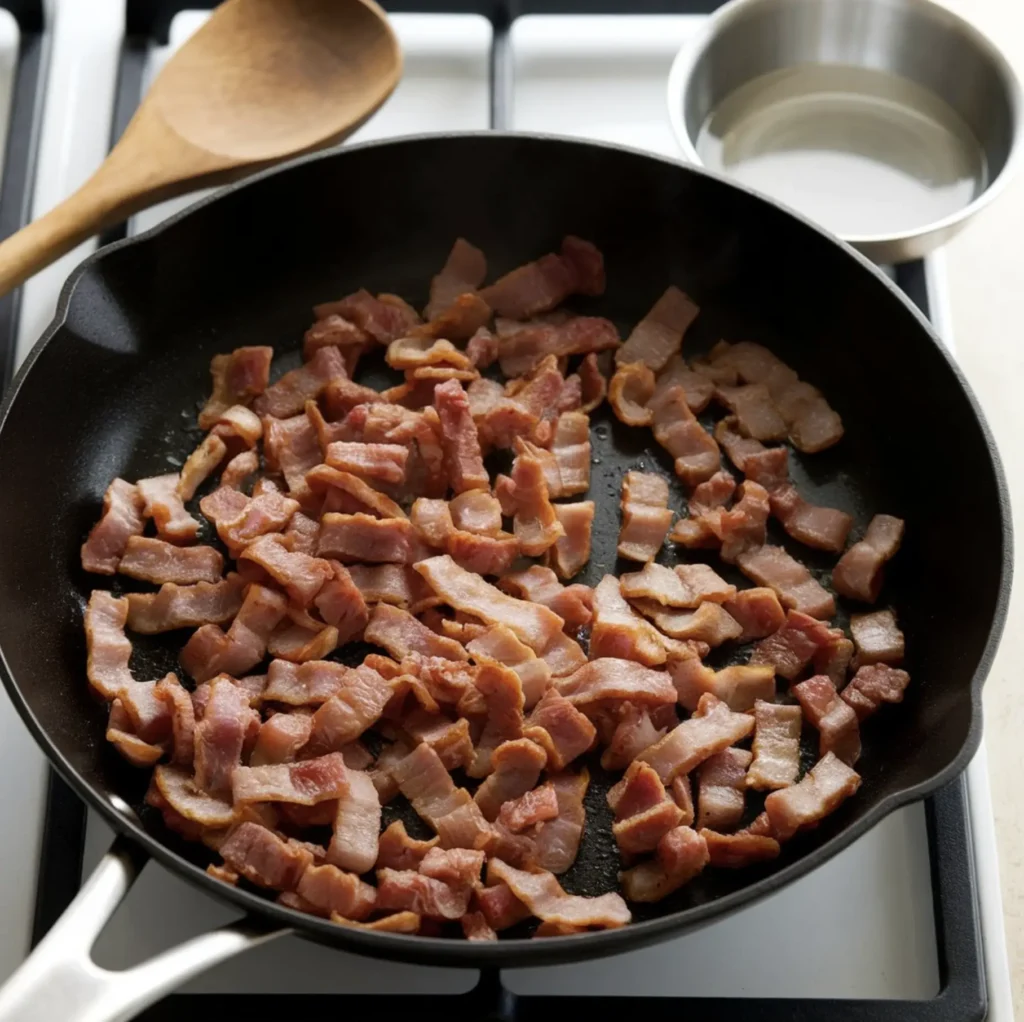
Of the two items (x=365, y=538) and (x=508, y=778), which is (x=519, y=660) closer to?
(x=508, y=778)

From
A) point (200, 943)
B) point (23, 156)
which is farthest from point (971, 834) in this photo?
point (23, 156)

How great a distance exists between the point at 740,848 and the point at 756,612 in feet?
0.94

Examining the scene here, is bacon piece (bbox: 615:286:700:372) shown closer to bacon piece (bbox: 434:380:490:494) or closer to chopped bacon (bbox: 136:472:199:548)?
bacon piece (bbox: 434:380:490:494)

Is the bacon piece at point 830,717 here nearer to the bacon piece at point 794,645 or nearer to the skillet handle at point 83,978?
the bacon piece at point 794,645

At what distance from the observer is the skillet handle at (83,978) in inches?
37.3

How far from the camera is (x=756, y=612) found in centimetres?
142

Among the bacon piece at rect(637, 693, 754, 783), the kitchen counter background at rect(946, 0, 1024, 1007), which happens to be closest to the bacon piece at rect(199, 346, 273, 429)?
the bacon piece at rect(637, 693, 754, 783)

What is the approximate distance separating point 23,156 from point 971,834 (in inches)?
57.7

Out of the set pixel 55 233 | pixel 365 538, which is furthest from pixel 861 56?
pixel 55 233

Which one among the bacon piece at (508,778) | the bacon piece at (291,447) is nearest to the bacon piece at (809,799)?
the bacon piece at (508,778)

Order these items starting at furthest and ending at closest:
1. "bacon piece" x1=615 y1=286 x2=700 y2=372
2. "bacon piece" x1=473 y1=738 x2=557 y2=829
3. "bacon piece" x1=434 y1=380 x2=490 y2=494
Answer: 1. "bacon piece" x1=615 y1=286 x2=700 y2=372
2. "bacon piece" x1=434 y1=380 x2=490 y2=494
3. "bacon piece" x1=473 y1=738 x2=557 y2=829

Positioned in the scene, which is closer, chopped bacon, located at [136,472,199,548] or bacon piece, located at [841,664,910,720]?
bacon piece, located at [841,664,910,720]

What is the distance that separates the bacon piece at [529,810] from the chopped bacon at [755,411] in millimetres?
552

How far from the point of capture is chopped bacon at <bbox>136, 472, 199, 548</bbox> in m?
1.47
